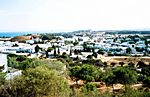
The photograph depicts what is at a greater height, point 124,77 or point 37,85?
point 37,85

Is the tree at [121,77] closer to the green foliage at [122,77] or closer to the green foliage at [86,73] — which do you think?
the green foliage at [122,77]

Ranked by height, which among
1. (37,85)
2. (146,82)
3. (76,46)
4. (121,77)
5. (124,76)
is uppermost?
(37,85)

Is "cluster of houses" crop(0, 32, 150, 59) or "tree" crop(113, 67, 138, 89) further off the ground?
"tree" crop(113, 67, 138, 89)

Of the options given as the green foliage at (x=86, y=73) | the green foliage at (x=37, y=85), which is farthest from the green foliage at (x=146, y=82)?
the green foliage at (x=37, y=85)

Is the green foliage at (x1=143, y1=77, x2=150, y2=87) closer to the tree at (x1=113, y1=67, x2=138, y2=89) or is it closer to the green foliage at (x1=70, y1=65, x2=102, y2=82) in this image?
the tree at (x1=113, y1=67, x2=138, y2=89)

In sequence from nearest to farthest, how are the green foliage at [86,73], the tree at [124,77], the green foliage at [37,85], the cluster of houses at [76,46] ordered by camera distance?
1. the green foliage at [37,85]
2. the tree at [124,77]
3. the green foliage at [86,73]
4. the cluster of houses at [76,46]

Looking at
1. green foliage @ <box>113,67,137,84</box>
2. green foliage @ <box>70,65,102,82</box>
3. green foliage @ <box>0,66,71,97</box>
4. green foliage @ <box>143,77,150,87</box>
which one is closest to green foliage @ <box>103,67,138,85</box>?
green foliage @ <box>113,67,137,84</box>

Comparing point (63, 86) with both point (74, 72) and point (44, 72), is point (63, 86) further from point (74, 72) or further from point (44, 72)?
point (74, 72)

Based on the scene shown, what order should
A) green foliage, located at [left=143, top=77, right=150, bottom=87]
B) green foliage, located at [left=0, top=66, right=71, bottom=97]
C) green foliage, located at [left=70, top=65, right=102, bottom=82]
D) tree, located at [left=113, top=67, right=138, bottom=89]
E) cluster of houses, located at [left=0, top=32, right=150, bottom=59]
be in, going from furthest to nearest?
cluster of houses, located at [left=0, top=32, right=150, bottom=59]
green foliage, located at [left=70, top=65, right=102, bottom=82]
green foliage, located at [left=143, top=77, right=150, bottom=87]
tree, located at [left=113, top=67, right=138, bottom=89]
green foliage, located at [left=0, top=66, right=71, bottom=97]

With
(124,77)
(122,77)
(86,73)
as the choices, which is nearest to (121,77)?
(122,77)

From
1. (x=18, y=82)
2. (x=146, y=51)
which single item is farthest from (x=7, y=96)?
(x=146, y=51)

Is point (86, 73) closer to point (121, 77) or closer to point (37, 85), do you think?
point (121, 77)
